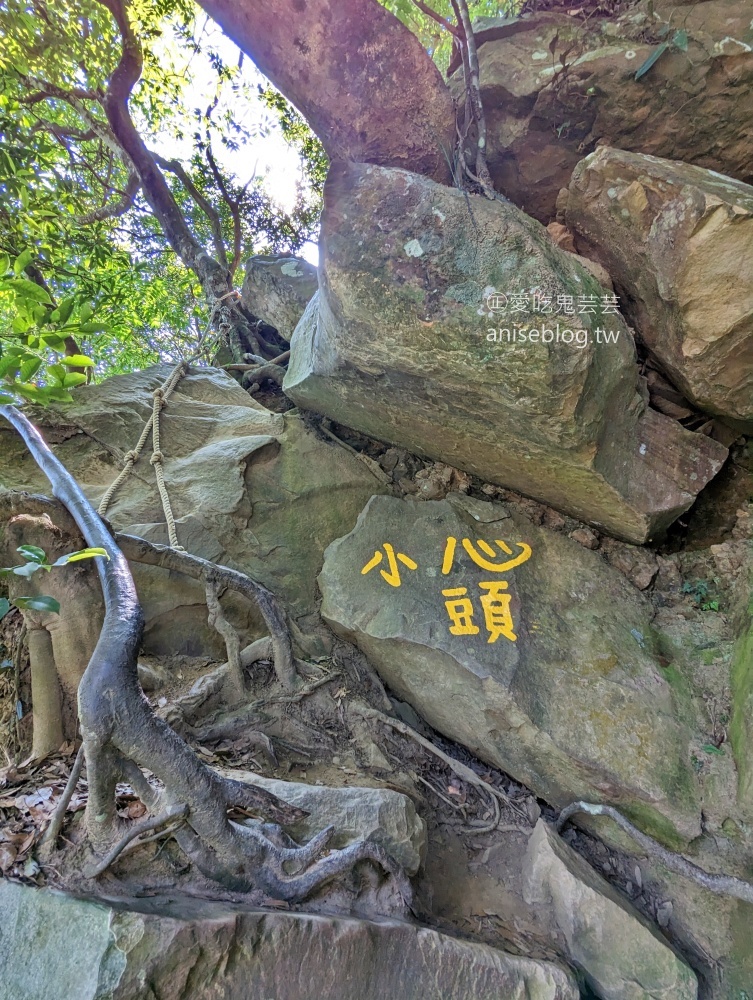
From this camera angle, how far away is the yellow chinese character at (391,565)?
3.30 meters

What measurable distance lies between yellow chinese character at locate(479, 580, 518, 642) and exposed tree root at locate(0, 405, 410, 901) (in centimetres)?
131

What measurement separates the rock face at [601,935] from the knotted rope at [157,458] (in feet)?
8.47

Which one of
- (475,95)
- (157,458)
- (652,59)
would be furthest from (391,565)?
(652,59)

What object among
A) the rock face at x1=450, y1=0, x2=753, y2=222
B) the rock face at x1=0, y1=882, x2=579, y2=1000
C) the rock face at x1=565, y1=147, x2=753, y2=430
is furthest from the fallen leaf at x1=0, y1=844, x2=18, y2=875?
the rock face at x1=450, y1=0, x2=753, y2=222

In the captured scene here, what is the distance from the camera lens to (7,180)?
3.67m

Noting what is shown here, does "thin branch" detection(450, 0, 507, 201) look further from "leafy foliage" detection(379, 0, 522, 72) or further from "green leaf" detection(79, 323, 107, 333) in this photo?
"green leaf" detection(79, 323, 107, 333)

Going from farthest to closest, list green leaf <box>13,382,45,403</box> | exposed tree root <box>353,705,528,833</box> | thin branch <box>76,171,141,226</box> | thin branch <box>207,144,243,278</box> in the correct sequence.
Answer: thin branch <box>207,144,243,278</box>
thin branch <box>76,171,141,226</box>
exposed tree root <box>353,705,528,833</box>
green leaf <box>13,382,45,403</box>

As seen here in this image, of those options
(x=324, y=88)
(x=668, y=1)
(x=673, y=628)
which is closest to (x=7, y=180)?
(x=324, y=88)

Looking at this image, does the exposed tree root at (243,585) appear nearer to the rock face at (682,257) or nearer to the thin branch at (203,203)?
the rock face at (682,257)

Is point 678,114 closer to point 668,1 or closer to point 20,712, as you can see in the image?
point 668,1

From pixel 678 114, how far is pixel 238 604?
436 cm

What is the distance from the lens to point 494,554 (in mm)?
3395

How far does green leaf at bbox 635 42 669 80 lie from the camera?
3344 millimetres

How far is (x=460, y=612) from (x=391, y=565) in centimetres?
54
